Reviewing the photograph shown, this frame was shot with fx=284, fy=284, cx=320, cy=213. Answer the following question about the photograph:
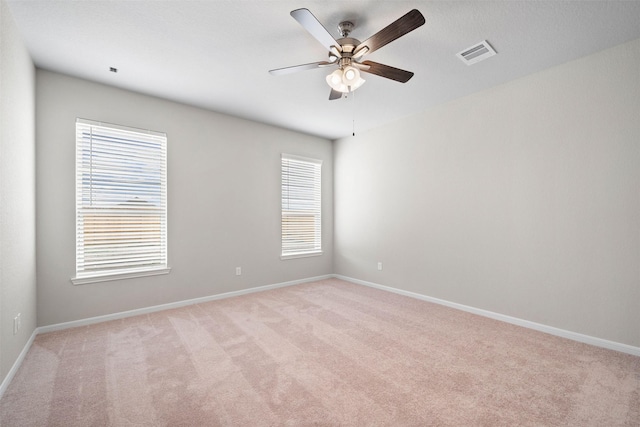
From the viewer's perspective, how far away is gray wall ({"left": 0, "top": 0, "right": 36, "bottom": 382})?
205 cm

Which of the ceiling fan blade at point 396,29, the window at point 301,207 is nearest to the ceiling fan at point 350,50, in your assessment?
the ceiling fan blade at point 396,29

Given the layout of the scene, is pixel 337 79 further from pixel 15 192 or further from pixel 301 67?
pixel 15 192

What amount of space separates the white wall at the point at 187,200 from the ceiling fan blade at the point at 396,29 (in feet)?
9.16

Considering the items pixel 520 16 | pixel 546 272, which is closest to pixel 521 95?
pixel 520 16

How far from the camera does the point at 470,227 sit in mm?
3729

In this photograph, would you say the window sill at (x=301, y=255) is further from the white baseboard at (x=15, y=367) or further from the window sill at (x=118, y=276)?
the white baseboard at (x=15, y=367)

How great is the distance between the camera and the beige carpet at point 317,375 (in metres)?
1.79

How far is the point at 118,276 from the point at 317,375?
2757 mm

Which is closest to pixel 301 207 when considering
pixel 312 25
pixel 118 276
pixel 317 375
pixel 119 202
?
pixel 119 202

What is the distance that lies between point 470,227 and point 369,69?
2.47 metres

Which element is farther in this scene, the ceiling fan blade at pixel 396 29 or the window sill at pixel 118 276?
the window sill at pixel 118 276

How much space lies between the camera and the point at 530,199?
320 cm

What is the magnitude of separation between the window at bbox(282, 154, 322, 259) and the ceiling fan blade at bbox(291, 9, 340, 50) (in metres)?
2.99

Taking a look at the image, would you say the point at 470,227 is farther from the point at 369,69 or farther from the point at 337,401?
the point at 337,401
